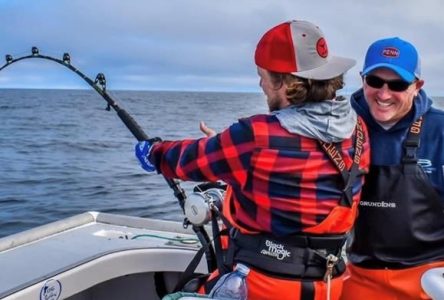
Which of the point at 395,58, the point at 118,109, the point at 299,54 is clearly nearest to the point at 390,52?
the point at 395,58

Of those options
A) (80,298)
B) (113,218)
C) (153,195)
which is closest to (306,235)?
(80,298)

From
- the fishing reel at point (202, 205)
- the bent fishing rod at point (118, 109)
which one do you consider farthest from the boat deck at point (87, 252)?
the fishing reel at point (202, 205)

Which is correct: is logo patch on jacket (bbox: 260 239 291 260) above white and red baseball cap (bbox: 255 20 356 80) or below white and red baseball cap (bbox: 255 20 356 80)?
below

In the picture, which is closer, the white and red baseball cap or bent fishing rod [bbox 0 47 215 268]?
the white and red baseball cap

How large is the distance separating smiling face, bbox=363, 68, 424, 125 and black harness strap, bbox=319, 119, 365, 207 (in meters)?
0.25

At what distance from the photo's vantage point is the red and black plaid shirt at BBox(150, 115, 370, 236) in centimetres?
218

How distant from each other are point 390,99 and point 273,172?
692mm

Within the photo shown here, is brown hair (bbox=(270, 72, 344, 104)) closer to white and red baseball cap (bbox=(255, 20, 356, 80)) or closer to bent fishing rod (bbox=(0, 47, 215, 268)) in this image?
white and red baseball cap (bbox=(255, 20, 356, 80))

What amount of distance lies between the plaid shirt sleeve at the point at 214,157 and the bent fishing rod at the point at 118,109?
49 centimetres

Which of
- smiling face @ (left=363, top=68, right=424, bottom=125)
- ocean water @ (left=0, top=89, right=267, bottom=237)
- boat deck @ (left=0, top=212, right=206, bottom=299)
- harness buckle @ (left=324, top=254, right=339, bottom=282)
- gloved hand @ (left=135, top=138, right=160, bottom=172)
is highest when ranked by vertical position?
smiling face @ (left=363, top=68, right=424, bottom=125)

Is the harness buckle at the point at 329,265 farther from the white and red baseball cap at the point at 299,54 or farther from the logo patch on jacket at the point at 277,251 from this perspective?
the white and red baseball cap at the point at 299,54

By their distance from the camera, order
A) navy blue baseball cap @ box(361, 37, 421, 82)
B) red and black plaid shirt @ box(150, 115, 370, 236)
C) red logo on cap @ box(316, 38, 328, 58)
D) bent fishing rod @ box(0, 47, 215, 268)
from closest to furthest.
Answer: red and black plaid shirt @ box(150, 115, 370, 236) → red logo on cap @ box(316, 38, 328, 58) → navy blue baseball cap @ box(361, 37, 421, 82) → bent fishing rod @ box(0, 47, 215, 268)

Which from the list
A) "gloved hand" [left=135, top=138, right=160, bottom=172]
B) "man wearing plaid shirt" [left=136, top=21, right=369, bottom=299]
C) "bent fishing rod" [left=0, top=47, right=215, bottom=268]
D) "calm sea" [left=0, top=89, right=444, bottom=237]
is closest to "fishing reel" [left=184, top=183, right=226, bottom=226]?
"bent fishing rod" [left=0, top=47, right=215, bottom=268]

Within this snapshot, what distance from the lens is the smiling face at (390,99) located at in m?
2.53
